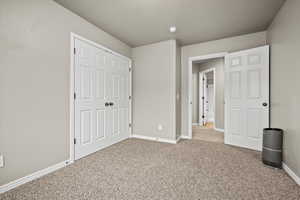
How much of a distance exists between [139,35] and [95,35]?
96 centimetres

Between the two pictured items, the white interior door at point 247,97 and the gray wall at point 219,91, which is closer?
the white interior door at point 247,97

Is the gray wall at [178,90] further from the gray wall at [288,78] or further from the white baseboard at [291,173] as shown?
the white baseboard at [291,173]

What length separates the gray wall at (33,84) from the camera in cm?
157

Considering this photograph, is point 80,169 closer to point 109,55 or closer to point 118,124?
point 118,124

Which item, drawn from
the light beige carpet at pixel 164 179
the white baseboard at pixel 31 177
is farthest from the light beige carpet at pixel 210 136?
the white baseboard at pixel 31 177

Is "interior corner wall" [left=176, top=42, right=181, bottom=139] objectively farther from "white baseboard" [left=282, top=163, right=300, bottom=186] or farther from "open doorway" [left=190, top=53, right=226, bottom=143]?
"white baseboard" [left=282, top=163, right=300, bottom=186]

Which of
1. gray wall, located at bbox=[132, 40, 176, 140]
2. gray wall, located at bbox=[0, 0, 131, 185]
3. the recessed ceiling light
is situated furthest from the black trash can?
gray wall, located at bbox=[0, 0, 131, 185]

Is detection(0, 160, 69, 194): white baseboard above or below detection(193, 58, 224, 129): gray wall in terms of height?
below

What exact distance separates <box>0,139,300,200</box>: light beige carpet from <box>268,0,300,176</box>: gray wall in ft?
1.51

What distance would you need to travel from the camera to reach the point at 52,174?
6.22 feet

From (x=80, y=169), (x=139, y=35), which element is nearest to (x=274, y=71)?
(x=139, y=35)

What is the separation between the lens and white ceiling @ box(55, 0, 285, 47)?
81.1 inches

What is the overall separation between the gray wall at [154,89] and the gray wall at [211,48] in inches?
22.2

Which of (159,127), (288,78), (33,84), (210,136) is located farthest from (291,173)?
(33,84)
